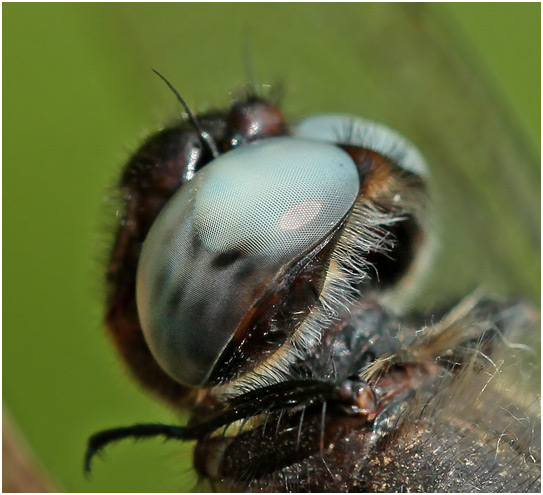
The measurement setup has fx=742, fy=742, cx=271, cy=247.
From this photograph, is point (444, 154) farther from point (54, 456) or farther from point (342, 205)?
A: point (54, 456)

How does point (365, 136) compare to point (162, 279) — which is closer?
point (162, 279)

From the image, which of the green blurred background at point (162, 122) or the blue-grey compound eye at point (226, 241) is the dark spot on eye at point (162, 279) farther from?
the green blurred background at point (162, 122)

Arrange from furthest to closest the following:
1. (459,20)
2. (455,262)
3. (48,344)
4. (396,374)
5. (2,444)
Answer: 1. (459,20)
2. (48,344)
3. (455,262)
4. (2,444)
5. (396,374)

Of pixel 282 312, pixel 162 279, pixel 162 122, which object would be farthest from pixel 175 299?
pixel 162 122

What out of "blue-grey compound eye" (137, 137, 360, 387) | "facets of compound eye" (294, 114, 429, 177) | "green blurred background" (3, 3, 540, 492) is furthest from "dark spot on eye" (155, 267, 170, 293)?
"facets of compound eye" (294, 114, 429, 177)

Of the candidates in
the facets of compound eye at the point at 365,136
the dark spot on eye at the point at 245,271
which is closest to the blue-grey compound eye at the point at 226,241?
the dark spot on eye at the point at 245,271

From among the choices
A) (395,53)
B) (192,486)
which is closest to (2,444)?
(192,486)

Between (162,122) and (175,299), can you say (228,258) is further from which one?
(162,122)
